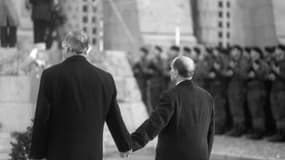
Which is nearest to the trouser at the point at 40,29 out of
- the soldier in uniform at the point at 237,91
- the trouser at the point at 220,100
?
the soldier in uniform at the point at 237,91

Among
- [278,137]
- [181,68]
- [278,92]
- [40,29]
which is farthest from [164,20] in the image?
[181,68]

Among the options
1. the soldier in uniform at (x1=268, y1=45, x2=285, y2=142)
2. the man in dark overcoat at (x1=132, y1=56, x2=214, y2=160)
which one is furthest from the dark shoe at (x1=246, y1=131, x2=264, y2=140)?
the man in dark overcoat at (x1=132, y1=56, x2=214, y2=160)

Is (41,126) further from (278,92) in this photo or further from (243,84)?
(243,84)

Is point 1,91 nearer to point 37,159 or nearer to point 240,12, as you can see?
point 37,159

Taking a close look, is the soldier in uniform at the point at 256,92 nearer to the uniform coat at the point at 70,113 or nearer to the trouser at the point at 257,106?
the trouser at the point at 257,106

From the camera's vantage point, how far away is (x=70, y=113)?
4.34 meters

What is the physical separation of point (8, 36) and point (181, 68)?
20.6 ft

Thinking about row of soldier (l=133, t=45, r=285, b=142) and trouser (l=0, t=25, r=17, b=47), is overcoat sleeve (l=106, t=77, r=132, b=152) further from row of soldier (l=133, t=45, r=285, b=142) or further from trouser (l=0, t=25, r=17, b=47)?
row of soldier (l=133, t=45, r=285, b=142)

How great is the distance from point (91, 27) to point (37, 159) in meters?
9.96

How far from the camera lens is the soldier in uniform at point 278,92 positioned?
436 inches

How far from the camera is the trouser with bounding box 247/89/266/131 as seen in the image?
11.7 metres

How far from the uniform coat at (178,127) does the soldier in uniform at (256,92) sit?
692 cm

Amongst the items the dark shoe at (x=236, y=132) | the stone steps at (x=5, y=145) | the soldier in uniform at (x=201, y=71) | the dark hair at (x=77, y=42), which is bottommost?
the dark shoe at (x=236, y=132)

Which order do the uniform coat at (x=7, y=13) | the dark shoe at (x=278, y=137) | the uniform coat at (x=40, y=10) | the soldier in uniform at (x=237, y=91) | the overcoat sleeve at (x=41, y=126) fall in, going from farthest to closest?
the soldier in uniform at (x=237, y=91)
the dark shoe at (x=278, y=137)
the uniform coat at (x=40, y=10)
the uniform coat at (x=7, y=13)
the overcoat sleeve at (x=41, y=126)
